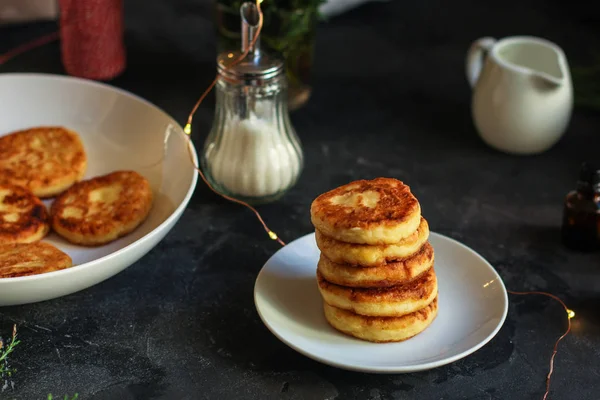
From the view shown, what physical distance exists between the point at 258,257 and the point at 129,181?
27 cm

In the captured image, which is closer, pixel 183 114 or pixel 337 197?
pixel 337 197

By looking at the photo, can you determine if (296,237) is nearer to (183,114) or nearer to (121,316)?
(121,316)

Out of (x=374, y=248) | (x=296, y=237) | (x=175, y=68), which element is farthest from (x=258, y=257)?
(x=175, y=68)

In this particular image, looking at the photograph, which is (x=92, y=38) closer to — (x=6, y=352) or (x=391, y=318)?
(x=6, y=352)

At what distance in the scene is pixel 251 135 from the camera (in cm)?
140

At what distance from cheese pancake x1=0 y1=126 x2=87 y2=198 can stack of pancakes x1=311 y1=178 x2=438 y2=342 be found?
57 centimetres

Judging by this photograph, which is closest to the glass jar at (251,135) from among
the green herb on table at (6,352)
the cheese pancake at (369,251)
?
the cheese pancake at (369,251)

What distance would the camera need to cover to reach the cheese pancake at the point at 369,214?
1049mm

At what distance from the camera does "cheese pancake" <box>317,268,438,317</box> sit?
3.51ft

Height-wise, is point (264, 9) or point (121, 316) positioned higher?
point (264, 9)

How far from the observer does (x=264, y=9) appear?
5.27 feet

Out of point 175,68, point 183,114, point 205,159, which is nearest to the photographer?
point 205,159

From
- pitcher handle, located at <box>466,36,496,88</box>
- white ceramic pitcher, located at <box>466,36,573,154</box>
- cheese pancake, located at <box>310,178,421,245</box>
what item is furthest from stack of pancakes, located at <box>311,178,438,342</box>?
pitcher handle, located at <box>466,36,496,88</box>

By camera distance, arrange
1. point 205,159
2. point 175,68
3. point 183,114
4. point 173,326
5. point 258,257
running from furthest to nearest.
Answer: point 175,68 → point 183,114 → point 205,159 → point 258,257 → point 173,326
